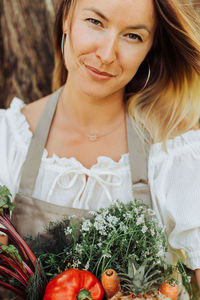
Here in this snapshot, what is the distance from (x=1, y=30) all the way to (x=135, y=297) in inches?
74.9

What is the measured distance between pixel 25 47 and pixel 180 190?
1.40 meters

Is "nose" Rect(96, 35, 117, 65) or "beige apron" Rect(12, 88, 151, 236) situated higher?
"nose" Rect(96, 35, 117, 65)

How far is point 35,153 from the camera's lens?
1.78 metres

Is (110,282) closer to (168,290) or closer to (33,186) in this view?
(168,290)

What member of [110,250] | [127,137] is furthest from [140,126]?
[110,250]

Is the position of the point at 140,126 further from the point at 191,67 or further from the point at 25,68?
the point at 25,68

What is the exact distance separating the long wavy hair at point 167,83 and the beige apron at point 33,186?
0.42 feet

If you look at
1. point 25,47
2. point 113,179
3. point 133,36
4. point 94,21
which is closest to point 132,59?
point 133,36

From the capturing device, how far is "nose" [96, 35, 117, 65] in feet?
4.92

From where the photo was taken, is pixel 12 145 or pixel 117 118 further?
pixel 117 118

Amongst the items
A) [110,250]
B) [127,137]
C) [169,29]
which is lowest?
[110,250]

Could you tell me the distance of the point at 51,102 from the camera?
194cm

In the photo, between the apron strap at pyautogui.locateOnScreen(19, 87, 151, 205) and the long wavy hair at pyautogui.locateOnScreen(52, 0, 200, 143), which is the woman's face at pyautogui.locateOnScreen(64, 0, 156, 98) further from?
the apron strap at pyautogui.locateOnScreen(19, 87, 151, 205)

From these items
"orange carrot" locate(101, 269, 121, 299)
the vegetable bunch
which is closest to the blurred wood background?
the vegetable bunch
